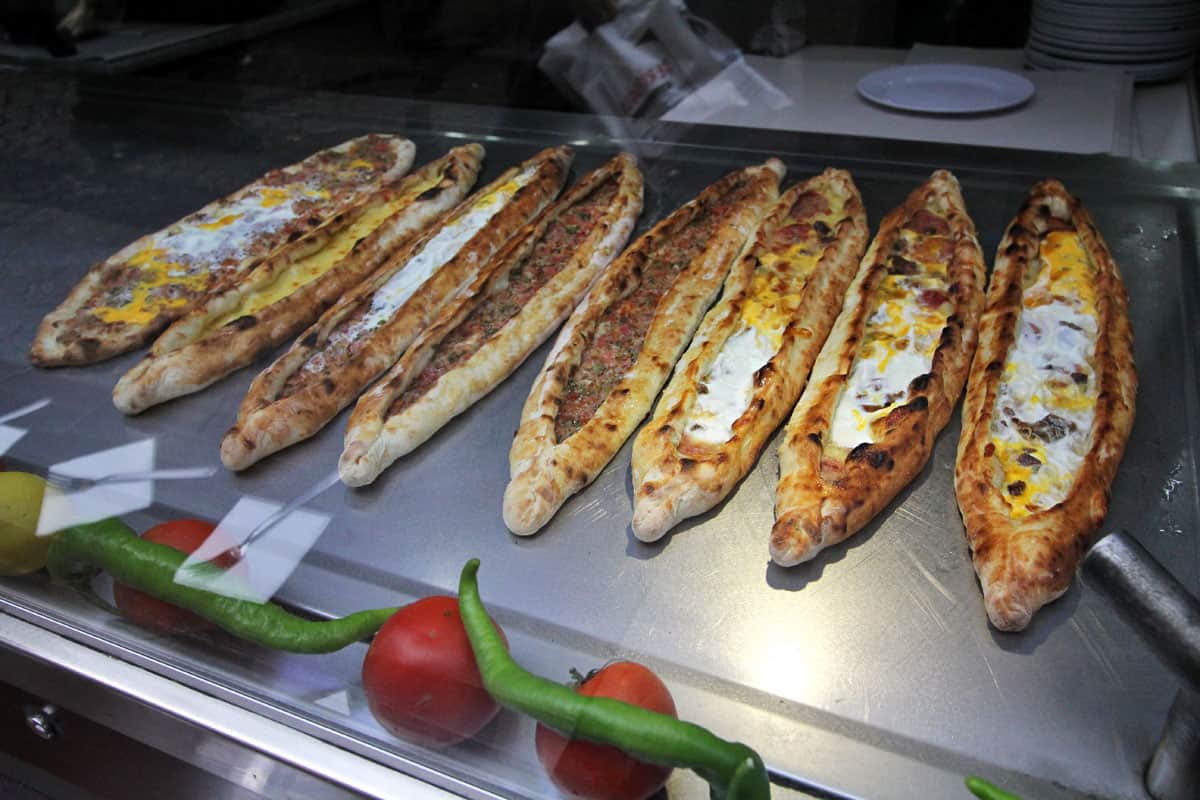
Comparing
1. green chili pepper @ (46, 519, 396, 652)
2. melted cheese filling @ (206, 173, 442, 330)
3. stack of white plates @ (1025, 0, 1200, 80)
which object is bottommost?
melted cheese filling @ (206, 173, 442, 330)

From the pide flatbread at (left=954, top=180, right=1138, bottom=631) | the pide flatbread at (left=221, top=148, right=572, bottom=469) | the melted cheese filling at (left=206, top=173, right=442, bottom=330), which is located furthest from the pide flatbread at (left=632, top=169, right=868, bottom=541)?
the melted cheese filling at (left=206, top=173, right=442, bottom=330)

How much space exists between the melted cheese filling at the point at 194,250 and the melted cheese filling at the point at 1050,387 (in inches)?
113

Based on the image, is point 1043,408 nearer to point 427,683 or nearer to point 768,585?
point 768,585

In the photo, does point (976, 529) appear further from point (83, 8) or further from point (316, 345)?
point (83, 8)

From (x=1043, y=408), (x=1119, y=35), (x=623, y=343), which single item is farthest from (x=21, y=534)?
(x=1119, y=35)

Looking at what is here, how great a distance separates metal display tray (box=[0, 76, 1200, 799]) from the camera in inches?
73.0

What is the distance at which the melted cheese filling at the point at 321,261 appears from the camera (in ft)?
11.8

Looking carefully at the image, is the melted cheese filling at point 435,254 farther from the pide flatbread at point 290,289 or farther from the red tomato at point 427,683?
the red tomato at point 427,683

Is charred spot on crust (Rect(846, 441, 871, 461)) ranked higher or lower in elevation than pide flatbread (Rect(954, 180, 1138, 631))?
lower

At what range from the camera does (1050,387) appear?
107 inches

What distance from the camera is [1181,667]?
1.36m

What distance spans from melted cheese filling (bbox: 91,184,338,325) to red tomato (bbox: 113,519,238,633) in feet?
4.99

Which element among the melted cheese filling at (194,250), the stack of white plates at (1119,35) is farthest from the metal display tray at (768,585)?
the stack of white plates at (1119,35)

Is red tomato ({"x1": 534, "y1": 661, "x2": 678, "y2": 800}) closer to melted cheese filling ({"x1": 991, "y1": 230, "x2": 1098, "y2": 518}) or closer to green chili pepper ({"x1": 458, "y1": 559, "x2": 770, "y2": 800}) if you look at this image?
green chili pepper ({"x1": 458, "y1": 559, "x2": 770, "y2": 800})
